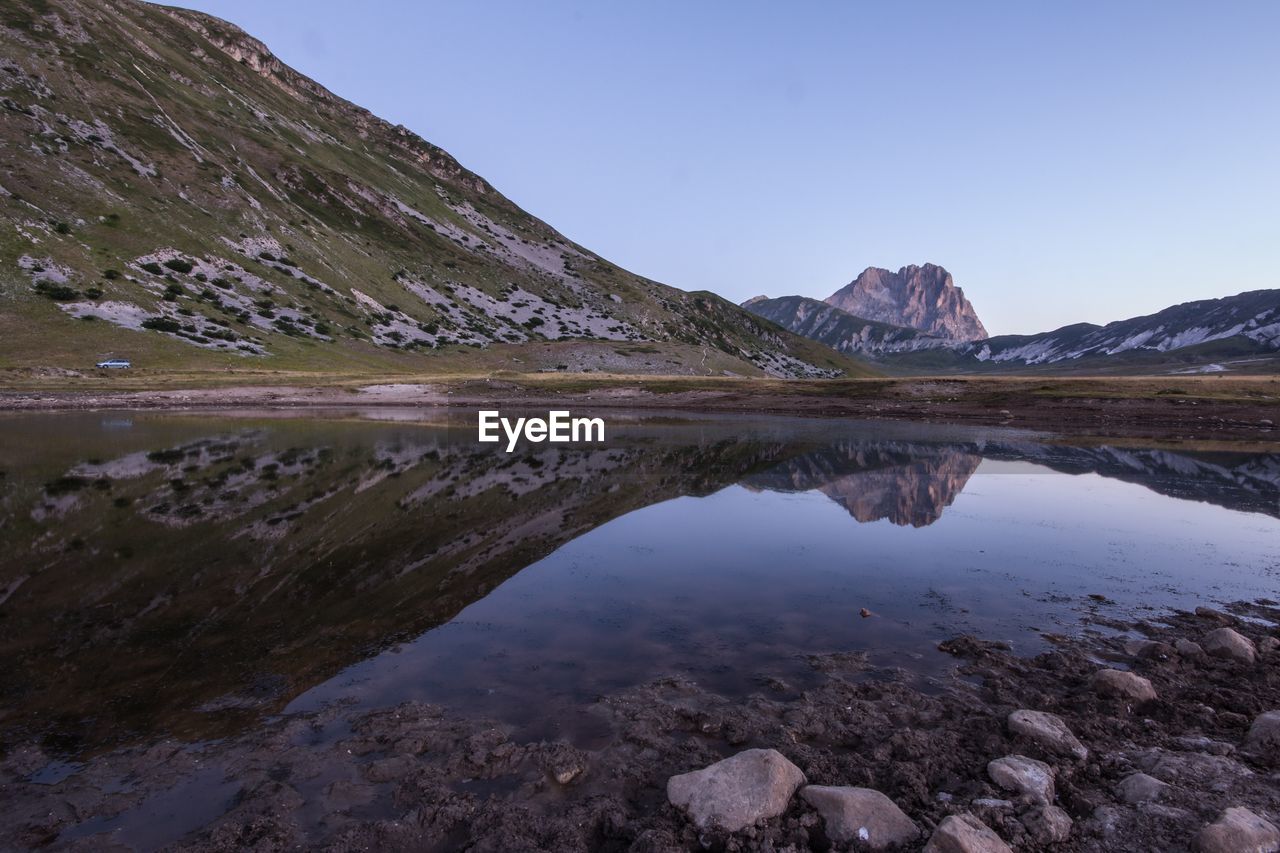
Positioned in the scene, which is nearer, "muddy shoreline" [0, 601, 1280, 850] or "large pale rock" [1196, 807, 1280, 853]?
"large pale rock" [1196, 807, 1280, 853]

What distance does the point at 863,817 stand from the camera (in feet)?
21.6

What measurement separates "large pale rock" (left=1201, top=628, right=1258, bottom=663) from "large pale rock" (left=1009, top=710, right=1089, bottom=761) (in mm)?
4887

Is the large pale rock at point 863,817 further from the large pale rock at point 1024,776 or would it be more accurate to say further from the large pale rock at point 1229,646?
the large pale rock at point 1229,646

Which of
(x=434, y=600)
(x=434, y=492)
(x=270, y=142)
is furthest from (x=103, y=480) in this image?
(x=270, y=142)

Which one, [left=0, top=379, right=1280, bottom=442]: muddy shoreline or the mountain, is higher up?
the mountain

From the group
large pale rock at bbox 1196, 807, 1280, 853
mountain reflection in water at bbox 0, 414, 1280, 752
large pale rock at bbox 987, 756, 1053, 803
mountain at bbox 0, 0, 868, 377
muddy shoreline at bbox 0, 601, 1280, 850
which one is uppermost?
mountain at bbox 0, 0, 868, 377

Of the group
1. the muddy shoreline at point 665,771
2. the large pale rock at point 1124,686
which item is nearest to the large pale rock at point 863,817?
the muddy shoreline at point 665,771

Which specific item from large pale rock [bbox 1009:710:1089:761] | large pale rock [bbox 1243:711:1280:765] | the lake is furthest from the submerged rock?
large pale rock [bbox 1009:710:1089:761]

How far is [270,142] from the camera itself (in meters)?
155

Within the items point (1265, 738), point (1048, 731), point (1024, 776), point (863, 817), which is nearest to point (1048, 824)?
point (1024, 776)

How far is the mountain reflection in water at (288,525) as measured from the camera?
32.9ft

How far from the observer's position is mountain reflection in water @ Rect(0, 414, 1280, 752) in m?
10.0

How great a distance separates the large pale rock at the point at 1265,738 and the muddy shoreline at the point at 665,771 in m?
0.03

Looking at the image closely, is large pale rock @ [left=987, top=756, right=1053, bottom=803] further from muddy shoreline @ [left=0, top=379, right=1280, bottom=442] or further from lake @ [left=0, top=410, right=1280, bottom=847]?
muddy shoreline @ [left=0, top=379, right=1280, bottom=442]
